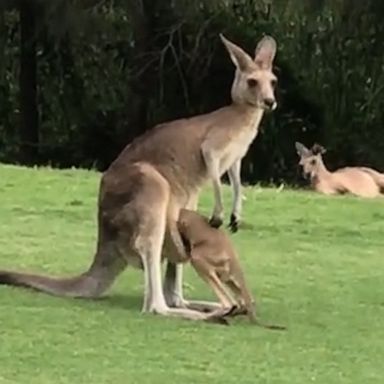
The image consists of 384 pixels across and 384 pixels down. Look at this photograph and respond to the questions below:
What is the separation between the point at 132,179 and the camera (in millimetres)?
6871

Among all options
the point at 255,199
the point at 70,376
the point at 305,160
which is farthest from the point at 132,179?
the point at 305,160

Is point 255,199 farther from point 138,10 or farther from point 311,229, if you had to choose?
point 138,10

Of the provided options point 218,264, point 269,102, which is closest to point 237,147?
point 269,102

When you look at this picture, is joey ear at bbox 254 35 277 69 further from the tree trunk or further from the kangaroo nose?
the tree trunk

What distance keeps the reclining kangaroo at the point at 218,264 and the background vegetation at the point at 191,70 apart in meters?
11.8

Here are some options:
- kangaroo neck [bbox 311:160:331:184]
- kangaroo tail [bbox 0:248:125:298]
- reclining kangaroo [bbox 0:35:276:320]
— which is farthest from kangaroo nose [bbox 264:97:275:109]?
kangaroo neck [bbox 311:160:331:184]

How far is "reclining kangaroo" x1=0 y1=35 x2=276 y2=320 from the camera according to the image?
21.9 feet

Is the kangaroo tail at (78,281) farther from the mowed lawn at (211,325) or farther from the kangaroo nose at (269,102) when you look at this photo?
the kangaroo nose at (269,102)

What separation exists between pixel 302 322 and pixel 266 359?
3.24 feet

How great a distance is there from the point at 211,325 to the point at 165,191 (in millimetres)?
748

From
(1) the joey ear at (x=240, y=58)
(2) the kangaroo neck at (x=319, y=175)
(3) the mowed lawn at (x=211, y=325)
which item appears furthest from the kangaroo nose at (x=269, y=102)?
(2) the kangaroo neck at (x=319, y=175)

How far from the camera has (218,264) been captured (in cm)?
662

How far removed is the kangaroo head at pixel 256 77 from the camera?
7219mm

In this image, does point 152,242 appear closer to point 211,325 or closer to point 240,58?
point 211,325
